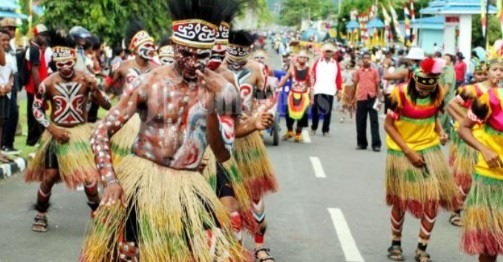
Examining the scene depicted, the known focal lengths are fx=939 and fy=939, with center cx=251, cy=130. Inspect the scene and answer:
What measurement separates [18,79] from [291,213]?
6.06 meters

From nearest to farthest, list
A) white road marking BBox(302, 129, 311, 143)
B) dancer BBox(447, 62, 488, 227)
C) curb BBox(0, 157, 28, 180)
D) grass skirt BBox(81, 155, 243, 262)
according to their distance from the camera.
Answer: grass skirt BBox(81, 155, 243, 262)
dancer BBox(447, 62, 488, 227)
curb BBox(0, 157, 28, 180)
white road marking BBox(302, 129, 311, 143)

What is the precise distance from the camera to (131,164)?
4.98m

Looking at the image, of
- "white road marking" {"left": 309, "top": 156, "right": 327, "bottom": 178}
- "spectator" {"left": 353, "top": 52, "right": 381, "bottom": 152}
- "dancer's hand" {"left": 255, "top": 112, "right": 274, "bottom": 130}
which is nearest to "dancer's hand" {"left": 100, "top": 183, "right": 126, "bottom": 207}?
"dancer's hand" {"left": 255, "top": 112, "right": 274, "bottom": 130}

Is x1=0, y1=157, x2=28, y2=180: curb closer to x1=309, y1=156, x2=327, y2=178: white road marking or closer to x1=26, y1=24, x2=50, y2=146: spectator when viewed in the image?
x1=26, y1=24, x2=50, y2=146: spectator

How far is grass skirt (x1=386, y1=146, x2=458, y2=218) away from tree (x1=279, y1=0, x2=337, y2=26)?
114935 millimetres

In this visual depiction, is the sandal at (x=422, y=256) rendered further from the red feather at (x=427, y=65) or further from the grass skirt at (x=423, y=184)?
the red feather at (x=427, y=65)

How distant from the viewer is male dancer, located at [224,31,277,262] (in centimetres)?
743

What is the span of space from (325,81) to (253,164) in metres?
10.8

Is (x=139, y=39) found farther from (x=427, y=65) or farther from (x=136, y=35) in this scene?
(x=427, y=65)

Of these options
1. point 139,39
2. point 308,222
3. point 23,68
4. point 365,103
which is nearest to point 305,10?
point 365,103

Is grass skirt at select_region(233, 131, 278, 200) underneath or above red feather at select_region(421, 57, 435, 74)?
underneath

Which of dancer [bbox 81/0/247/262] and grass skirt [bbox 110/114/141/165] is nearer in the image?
dancer [bbox 81/0/247/262]

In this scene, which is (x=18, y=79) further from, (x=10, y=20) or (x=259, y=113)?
(x=259, y=113)

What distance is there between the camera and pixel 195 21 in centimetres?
492
